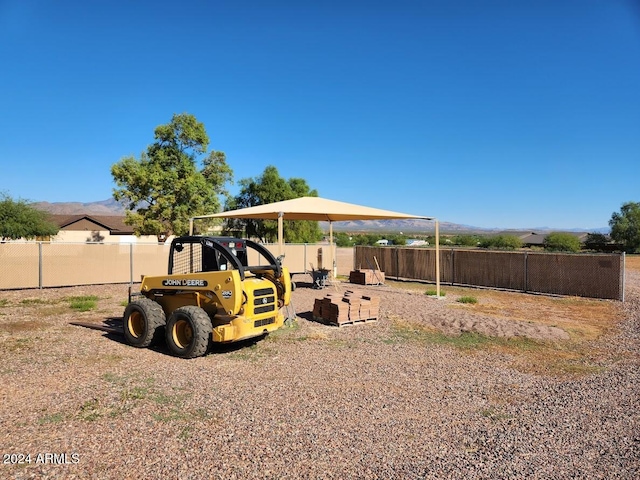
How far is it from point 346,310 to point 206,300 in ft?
14.3

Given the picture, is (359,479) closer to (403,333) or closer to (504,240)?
(403,333)

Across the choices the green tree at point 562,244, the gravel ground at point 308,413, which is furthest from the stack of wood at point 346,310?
the green tree at point 562,244

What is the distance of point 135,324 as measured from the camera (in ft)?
31.3

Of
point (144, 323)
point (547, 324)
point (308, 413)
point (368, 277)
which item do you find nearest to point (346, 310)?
point (144, 323)

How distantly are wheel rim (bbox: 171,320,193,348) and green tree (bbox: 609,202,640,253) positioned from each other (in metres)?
66.0

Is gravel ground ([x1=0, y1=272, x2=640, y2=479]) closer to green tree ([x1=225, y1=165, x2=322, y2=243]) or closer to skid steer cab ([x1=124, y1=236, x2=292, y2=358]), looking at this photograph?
skid steer cab ([x1=124, y1=236, x2=292, y2=358])

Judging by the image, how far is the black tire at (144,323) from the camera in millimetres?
8969

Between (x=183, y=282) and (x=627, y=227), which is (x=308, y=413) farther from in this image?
(x=627, y=227)

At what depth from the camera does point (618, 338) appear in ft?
34.8

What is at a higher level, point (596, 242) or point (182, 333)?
point (596, 242)

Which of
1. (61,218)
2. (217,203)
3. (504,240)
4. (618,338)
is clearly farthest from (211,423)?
(504,240)

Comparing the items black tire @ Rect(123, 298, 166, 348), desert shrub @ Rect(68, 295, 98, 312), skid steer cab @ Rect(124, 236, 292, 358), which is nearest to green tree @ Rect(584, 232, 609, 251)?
desert shrub @ Rect(68, 295, 98, 312)

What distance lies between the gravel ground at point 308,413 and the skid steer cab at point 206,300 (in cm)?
46

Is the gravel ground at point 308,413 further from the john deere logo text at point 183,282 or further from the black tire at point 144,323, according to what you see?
the john deere logo text at point 183,282
